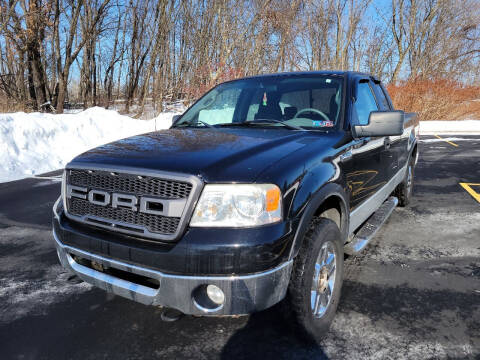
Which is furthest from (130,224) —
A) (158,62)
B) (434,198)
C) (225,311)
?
(158,62)

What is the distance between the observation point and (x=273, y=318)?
2.58 meters

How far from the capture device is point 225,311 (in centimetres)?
189

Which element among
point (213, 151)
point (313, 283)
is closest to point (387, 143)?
point (313, 283)

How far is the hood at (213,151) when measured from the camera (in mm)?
1974

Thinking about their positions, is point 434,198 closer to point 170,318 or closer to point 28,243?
point 170,318

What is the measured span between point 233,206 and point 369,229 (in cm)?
207

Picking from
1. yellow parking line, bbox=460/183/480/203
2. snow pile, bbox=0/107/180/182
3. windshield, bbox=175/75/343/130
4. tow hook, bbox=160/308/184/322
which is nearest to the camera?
tow hook, bbox=160/308/184/322

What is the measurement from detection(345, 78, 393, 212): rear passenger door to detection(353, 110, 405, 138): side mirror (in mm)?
160

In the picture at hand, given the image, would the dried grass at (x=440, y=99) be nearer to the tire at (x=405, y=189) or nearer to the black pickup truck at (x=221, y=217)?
the tire at (x=405, y=189)

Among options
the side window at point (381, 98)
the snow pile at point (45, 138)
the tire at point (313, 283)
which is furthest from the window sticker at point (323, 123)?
the snow pile at point (45, 138)

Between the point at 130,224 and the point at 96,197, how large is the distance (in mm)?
326

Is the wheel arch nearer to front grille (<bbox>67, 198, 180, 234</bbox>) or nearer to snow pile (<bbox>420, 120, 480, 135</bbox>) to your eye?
front grille (<bbox>67, 198, 180, 234</bbox>)

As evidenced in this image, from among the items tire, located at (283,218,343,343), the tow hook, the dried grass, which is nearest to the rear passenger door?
tire, located at (283,218,343,343)

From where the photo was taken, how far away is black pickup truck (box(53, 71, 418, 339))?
73.5 inches
